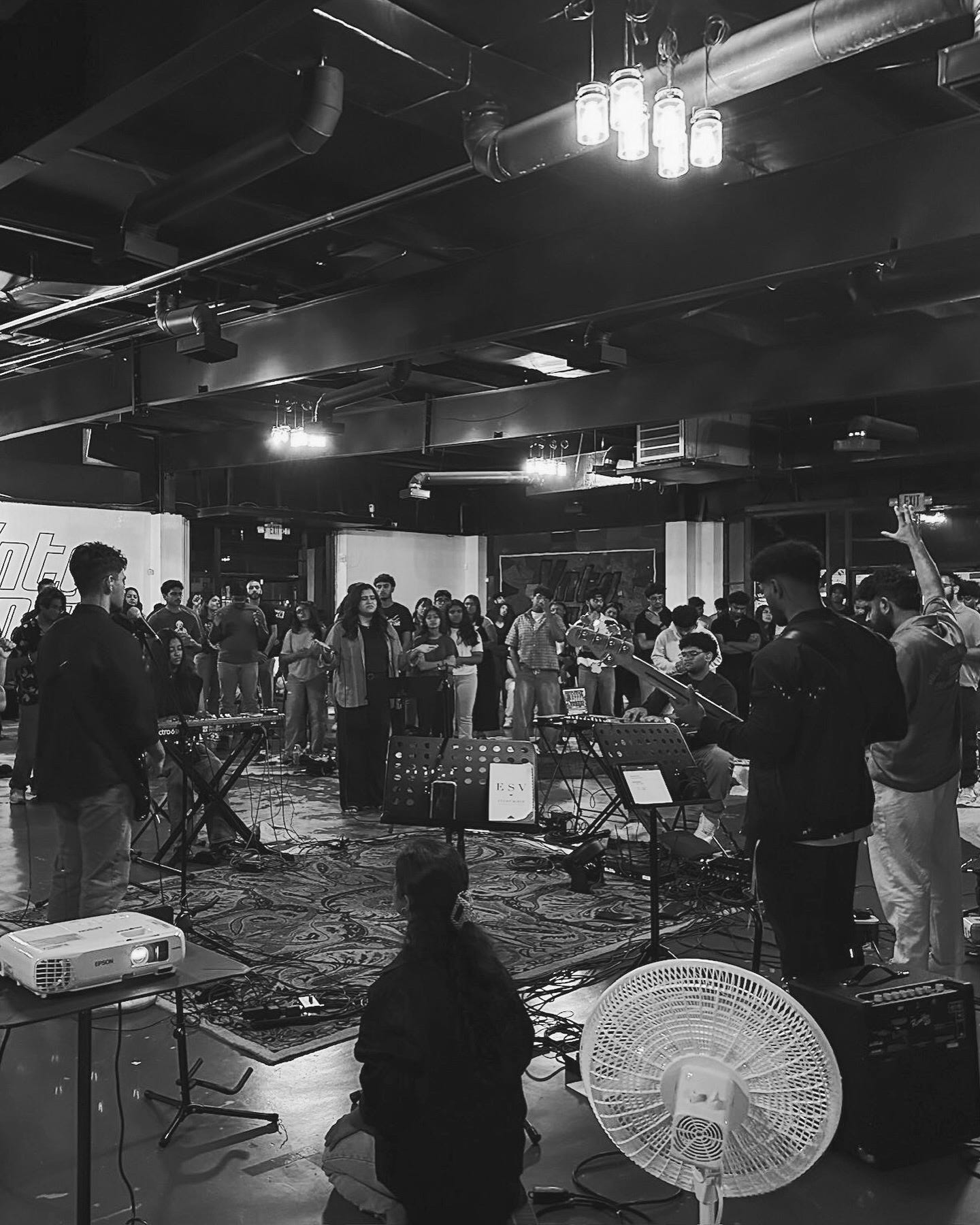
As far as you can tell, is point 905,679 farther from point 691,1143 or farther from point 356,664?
point 356,664

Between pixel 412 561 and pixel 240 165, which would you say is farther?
pixel 412 561

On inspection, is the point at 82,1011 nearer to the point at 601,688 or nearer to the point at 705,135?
the point at 705,135

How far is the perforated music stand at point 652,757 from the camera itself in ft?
14.3

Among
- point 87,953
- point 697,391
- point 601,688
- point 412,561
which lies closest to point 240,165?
point 87,953

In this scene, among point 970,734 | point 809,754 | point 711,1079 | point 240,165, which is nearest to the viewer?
point 711,1079

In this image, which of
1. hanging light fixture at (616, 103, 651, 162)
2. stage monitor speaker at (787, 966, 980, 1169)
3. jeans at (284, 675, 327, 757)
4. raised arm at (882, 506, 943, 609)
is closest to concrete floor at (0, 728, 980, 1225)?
stage monitor speaker at (787, 966, 980, 1169)

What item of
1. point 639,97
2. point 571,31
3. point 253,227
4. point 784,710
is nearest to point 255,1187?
point 784,710

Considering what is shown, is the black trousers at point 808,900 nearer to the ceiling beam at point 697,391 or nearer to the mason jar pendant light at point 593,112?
the mason jar pendant light at point 593,112

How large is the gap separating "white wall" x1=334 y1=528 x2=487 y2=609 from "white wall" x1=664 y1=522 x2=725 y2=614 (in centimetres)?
388

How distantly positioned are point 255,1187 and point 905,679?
2749 mm

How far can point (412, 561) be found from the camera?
17.8 meters

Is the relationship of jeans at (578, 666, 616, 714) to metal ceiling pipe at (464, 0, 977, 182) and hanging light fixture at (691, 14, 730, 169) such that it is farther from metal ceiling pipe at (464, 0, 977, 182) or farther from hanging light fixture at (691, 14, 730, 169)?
hanging light fixture at (691, 14, 730, 169)

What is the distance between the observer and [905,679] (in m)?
4.05

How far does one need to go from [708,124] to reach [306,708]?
26.8 ft
